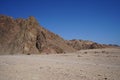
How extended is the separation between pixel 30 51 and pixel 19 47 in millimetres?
3398

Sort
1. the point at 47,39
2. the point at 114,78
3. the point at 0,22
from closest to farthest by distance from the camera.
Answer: the point at 114,78, the point at 0,22, the point at 47,39

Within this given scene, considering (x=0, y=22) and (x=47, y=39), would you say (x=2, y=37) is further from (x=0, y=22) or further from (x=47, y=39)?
(x=47, y=39)

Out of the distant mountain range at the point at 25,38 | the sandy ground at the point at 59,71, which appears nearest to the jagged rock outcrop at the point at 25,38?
the distant mountain range at the point at 25,38

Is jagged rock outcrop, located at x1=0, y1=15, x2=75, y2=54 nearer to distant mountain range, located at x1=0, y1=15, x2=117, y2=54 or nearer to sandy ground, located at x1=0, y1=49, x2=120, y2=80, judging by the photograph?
distant mountain range, located at x1=0, y1=15, x2=117, y2=54

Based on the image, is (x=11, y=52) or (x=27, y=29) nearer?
(x=11, y=52)

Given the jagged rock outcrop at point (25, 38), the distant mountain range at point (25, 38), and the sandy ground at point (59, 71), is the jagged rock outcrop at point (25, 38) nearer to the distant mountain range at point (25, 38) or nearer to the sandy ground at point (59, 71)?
the distant mountain range at point (25, 38)

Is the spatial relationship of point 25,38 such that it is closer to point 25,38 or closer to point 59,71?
point 25,38

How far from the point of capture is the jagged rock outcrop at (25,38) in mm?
49312

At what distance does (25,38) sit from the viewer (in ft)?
170

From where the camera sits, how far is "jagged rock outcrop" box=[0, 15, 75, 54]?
49312 mm

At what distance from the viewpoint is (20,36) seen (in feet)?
170

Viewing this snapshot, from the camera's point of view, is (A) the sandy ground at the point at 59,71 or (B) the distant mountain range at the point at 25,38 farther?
(B) the distant mountain range at the point at 25,38

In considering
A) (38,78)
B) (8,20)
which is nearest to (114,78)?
(38,78)

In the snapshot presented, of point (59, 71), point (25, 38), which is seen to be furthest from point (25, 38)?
point (59, 71)
